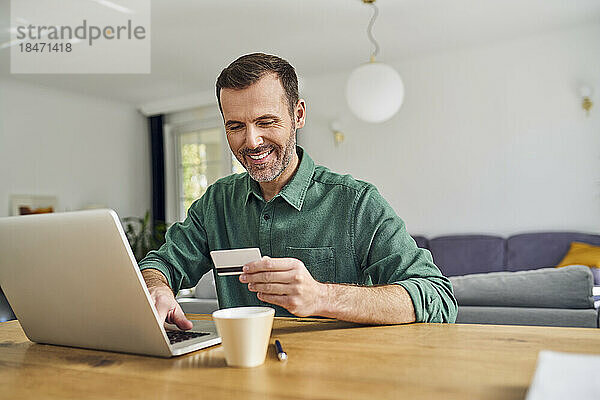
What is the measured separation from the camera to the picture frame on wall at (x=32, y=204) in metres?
5.56

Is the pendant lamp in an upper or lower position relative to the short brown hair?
upper

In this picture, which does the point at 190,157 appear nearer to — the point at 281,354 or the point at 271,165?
the point at 271,165

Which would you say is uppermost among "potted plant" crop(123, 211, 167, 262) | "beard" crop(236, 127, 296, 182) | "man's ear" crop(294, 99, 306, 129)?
"man's ear" crop(294, 99, 306, 129)

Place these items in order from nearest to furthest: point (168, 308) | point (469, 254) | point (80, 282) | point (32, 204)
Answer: point (80, 282) < point (168, 308) < point (469, 254) < point (32, 204)

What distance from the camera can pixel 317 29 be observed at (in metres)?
4.52

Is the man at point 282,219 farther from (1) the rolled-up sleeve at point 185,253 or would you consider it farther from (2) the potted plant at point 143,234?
(2) the potted plant at point 143,234

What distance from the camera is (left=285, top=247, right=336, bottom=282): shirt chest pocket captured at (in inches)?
57.4

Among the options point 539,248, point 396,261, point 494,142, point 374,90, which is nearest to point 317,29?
point 374,90

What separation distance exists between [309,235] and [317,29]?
3386mm

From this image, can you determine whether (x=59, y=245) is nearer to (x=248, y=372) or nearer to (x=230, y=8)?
(x=248, y=372)

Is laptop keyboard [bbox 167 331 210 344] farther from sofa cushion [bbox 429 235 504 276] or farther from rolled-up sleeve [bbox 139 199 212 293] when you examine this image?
sofa cushion [bbox 429 235 504 276]

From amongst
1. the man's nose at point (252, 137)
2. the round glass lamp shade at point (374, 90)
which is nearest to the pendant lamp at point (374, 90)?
the round glass lamp shade at point (374, 90)

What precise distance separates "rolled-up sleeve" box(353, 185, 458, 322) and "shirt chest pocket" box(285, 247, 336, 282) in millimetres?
71

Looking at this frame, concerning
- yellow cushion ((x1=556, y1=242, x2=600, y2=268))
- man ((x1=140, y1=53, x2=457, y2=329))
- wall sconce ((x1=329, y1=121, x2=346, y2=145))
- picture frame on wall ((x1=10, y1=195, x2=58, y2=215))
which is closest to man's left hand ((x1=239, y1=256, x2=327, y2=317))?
man ((x1=140, y1=53, x2=457, y2=329))
